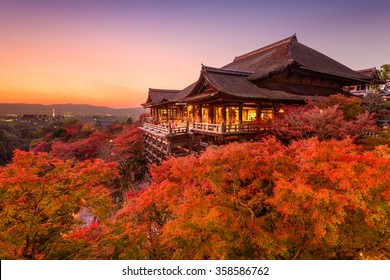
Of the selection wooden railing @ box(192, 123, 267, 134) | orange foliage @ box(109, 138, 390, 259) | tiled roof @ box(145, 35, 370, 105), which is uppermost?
tiled roof @ box(145, 35, 370, 105)

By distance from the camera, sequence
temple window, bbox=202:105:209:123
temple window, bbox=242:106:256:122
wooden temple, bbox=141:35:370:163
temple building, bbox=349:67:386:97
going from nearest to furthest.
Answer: wooden temple, bbox=141:35:370:163, temple window, bbox=242:106:256:122, temple window, bbox=202:105:209:123, temple building, bbox=349:67:386:97

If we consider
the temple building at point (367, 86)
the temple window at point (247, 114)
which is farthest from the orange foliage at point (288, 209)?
the temple building at point (367, 86)

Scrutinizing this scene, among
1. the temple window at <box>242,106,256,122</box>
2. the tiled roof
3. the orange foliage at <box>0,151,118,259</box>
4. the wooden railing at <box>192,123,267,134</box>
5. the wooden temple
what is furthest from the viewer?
the temple window at <box>242,106,256,122</box>

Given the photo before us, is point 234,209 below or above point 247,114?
below

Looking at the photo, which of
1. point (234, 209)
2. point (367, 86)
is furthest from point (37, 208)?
point (367, 86)

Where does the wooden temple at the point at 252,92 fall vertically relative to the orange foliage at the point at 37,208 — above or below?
above

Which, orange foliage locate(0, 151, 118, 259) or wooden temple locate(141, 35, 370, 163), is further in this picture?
wooden temple locate(141, 35, 370, 163)

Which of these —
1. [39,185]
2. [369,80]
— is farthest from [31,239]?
[369,80]

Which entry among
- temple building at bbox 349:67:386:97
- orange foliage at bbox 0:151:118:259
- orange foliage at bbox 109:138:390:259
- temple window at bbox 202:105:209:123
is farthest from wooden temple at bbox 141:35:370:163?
temple building at bbox 349:67:386:97

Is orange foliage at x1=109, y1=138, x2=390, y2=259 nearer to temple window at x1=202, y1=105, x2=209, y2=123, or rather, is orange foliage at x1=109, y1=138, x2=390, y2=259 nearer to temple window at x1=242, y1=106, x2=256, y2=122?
temple window at x1=242, y1=106, x2=256, y2=122

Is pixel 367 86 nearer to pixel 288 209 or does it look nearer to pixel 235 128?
pixel 235 128

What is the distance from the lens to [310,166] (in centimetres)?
534

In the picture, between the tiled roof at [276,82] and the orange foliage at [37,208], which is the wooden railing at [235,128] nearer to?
the tiled roof at [276,82]
